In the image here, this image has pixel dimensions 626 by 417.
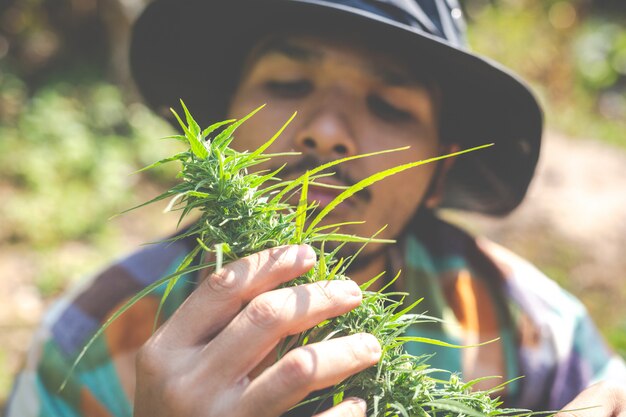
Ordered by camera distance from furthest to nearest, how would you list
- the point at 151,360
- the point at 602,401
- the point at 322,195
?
the point at 322,195 → the point at 602,401 → the point at 151,360

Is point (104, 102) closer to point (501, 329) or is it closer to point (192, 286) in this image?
point (192, 286)

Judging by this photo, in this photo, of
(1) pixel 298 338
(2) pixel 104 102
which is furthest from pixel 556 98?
(1) pixel 298 338

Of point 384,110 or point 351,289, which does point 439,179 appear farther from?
point 351,289

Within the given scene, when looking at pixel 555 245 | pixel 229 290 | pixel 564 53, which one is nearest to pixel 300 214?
pixel 229 290

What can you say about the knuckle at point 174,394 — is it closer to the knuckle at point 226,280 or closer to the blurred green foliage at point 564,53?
the knuckle at point 226,280

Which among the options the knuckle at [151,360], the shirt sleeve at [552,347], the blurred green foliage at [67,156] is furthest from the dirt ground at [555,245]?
the knuckle at [151,360]

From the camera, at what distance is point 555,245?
4070 mm

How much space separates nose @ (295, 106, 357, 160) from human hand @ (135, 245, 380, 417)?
2.28 ft

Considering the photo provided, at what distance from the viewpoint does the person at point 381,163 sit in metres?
1.66

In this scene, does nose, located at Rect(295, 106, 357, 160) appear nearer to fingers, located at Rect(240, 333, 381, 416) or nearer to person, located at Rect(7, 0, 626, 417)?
person, located at Rect(7, 0, 626, 417)

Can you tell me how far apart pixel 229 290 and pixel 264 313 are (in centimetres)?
6

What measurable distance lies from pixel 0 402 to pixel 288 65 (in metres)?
2.74

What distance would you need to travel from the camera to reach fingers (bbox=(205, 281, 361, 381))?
2.74 ft

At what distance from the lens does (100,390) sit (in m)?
2.02
